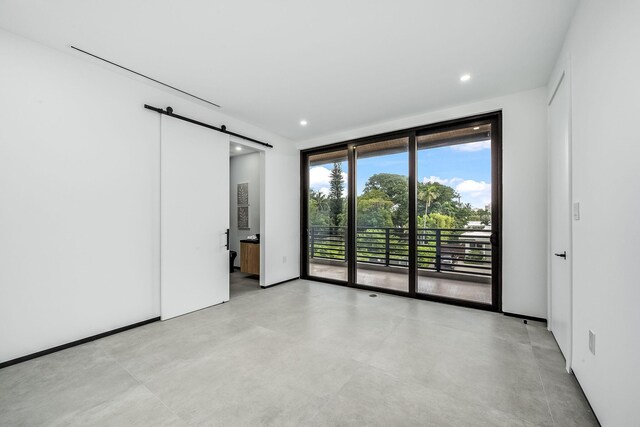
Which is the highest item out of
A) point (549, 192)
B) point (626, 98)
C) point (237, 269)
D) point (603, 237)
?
point (626, 98)

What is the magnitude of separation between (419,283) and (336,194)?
2.19 metres

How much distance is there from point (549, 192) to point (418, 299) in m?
2.19

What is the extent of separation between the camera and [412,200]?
4082 millimetres

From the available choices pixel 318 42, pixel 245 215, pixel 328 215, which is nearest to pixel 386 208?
pixel 328 215

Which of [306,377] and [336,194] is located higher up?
[336,194]

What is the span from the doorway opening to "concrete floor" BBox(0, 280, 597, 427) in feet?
7.25

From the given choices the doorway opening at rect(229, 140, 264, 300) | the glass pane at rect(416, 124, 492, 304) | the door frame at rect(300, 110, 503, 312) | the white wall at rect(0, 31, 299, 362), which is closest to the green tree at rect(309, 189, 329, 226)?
the door frame at rect(300, 110, 503, 312)

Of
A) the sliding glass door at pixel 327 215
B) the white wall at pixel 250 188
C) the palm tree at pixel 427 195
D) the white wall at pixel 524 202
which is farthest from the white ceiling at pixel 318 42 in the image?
the white wall at pixel 250 188

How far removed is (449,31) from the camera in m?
2.19

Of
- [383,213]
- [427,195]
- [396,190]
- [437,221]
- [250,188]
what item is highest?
[250,188]

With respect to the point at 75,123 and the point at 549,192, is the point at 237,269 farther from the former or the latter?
the point at 549,192

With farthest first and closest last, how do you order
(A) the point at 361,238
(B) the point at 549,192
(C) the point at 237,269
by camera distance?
(C) the point at 237,269 < (A) the point at 361,238 < (B) the point at 549,192

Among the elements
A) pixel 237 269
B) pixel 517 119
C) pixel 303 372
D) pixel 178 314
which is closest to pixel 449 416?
pixel 303 372

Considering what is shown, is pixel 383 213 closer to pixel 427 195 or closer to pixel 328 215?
pixel 427 195
